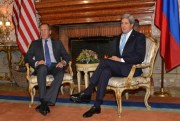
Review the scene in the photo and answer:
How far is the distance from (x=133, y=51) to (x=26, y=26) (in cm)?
250

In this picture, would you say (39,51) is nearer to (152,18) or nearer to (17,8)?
(17,8)

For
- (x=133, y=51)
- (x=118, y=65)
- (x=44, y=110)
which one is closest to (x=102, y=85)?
(x=118, y=65)

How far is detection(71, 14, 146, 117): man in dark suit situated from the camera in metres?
3.41

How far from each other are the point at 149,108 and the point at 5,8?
396 centimetres

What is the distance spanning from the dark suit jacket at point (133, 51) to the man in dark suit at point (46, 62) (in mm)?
962

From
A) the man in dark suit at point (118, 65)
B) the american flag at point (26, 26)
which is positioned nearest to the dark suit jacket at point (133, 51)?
the man in dark suit at point (118, 65)

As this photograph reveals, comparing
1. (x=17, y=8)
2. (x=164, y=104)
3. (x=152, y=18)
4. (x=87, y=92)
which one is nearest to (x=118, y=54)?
(x=87, y=92)

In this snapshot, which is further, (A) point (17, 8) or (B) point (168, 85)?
(A) point (17, 8)

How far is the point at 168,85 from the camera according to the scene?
498 cm

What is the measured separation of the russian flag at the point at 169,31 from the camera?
14.1 feet

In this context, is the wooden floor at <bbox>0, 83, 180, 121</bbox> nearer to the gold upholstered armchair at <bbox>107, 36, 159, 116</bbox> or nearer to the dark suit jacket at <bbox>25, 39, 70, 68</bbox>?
the gold upholstered armchair at <bbox>107, 36, 159, 116</bbox>

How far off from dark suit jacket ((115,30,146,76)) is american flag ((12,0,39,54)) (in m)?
2.22

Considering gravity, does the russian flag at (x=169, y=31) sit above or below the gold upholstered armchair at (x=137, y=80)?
above

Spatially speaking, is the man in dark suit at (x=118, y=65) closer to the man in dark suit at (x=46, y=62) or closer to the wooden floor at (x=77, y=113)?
the wooden floor at (x=77, y=113)
